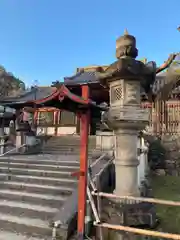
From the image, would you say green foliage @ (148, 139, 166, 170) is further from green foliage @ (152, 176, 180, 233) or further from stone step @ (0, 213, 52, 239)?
stone step @ (0, 213, 52, 239)

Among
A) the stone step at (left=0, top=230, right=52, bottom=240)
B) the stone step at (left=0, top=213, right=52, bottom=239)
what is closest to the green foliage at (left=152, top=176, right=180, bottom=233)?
the stone step at (left=0, top=213, right=52, bottom=239)

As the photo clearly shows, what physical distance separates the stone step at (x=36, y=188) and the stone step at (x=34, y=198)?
14 cm

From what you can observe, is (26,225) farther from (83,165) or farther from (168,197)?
(168,197)

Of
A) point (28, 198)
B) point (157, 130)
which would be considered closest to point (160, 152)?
point (157, 130)

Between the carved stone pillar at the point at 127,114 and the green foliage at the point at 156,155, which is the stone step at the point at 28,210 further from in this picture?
the green foliage at the point at 156,155

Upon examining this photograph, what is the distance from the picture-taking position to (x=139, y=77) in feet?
13.5

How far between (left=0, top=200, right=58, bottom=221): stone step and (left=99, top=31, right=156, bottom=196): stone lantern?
184 centimetres

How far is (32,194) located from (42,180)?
620 mm

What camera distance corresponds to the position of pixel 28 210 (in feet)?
16.1

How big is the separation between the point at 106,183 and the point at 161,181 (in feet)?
17.2

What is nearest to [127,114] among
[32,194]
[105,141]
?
[32,194]

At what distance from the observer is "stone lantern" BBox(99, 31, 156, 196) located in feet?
13.1

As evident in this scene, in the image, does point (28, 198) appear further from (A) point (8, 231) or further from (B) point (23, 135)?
(B) point (23, 135)

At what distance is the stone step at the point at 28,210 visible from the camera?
474 cm
